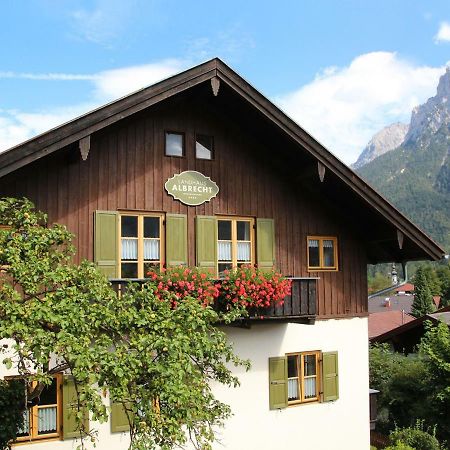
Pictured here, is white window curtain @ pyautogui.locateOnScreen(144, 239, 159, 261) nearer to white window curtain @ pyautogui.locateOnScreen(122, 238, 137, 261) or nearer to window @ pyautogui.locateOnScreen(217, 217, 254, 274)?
white window curtain @ pyautogui.locateOnScreen(122, 238, 137, 261)

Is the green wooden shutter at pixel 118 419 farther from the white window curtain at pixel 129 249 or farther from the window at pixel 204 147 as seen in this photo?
the window at pixel 204 147

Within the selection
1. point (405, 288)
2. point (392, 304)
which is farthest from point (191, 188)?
point (405, 288)

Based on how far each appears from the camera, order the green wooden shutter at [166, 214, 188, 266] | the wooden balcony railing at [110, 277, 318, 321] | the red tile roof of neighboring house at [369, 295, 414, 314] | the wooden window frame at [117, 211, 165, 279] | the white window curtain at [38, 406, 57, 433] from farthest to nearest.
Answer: the red tile roof of neighboring house at [369, 295, 414, 314] < the green wooden shutter at [166, 214, 188, 266] < the wooden balcony railing at [110, 277, 318, 321] < the wooden window frame at [117, 211, 165, 279] < the white window curtain at [38, 406, 57, 433]

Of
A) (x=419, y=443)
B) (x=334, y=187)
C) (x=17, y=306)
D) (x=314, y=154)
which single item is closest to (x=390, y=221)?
(x=334, y=187)

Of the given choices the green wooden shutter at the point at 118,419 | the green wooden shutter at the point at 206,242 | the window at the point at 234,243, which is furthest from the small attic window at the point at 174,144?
the green wooden shutter at the point at 118,419

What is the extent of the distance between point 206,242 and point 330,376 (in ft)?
14.9

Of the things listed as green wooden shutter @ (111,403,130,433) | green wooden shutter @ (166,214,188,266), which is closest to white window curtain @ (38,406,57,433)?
green wooden shutter @ (111,403,130,433)

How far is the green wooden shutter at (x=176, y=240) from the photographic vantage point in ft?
39.8

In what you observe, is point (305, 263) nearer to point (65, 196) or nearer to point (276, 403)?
point (276, 403)

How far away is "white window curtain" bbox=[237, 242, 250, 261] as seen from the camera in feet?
42.7

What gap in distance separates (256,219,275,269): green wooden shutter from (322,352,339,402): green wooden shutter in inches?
106

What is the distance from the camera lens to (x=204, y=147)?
1290 centimetres

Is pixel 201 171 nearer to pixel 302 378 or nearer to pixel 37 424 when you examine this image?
pixel 302 378

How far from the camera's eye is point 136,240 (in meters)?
11.9
